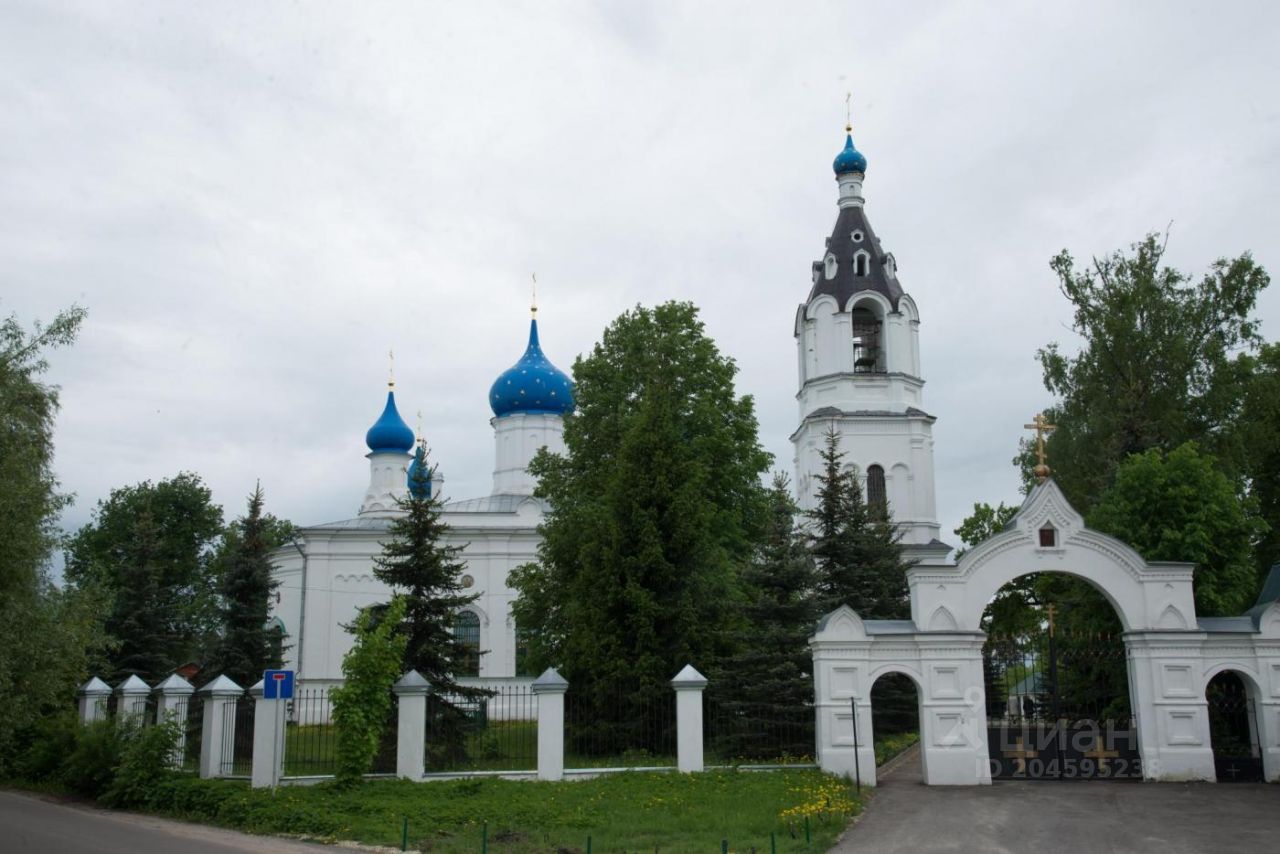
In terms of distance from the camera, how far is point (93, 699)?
21.5 m

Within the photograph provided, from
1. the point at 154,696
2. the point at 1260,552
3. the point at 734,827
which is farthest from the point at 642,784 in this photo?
the point at 1260,552

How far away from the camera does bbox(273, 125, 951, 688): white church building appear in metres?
35.5

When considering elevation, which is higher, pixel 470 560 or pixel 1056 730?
pixel 470 560

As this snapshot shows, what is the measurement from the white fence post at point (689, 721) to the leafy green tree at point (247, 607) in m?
14.1

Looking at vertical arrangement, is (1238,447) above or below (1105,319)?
below

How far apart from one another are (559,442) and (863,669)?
26556mm

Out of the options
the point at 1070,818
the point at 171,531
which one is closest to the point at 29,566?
the point at 1070,818

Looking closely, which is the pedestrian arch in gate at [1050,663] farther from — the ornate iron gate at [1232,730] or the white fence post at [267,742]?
the white fence post at [267,742]

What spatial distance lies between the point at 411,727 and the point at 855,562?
1090 centimetres

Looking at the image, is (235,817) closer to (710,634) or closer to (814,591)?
(710,634)

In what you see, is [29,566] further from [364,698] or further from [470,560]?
[470,560]

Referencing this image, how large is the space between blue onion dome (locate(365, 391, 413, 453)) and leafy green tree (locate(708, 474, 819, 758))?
26.6 metres

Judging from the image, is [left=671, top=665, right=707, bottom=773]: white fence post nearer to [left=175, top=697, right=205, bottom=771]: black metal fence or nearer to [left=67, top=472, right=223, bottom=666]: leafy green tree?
[left=175, top=697, right=205, bottom=771]: black metal fence

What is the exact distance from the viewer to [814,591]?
72.3ft
